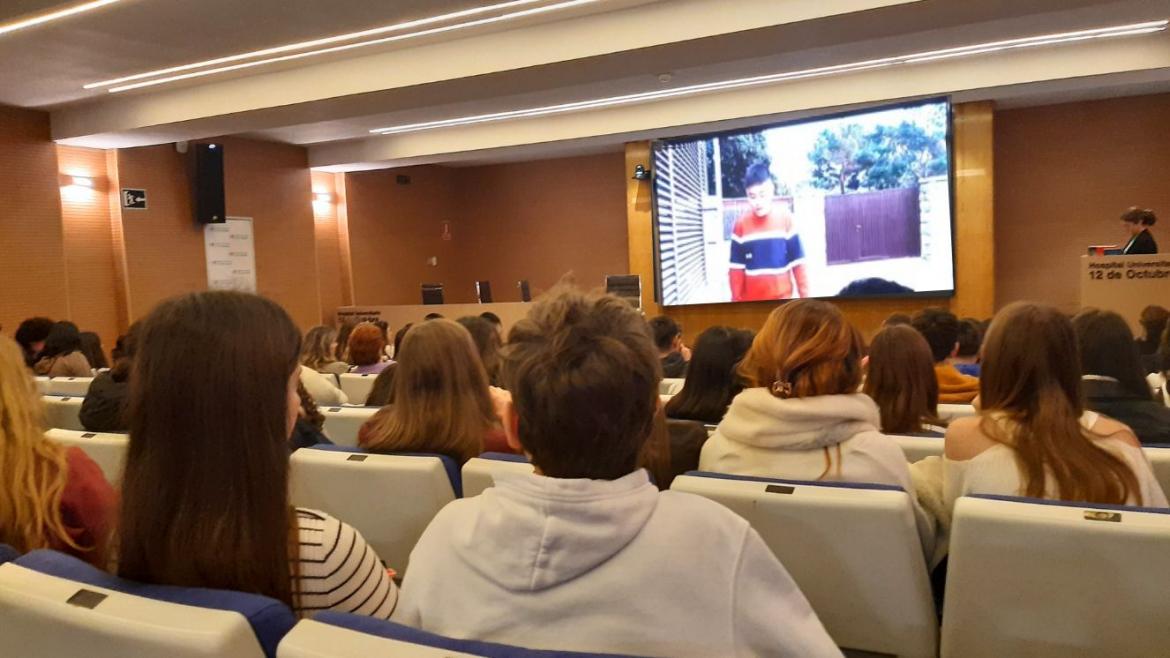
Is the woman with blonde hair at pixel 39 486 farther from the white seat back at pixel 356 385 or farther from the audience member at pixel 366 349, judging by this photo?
the audience member at pixel 366 349

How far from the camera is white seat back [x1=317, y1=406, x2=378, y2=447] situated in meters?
3.34

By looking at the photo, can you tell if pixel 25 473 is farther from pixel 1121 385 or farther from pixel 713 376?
pixel 1121 385

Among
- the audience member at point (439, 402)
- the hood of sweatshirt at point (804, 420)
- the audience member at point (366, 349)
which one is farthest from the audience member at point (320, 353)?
the hood of sweatshirt at point (804, 420)

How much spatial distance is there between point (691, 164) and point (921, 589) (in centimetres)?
899

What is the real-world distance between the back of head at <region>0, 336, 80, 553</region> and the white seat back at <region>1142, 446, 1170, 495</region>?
8.21 ft

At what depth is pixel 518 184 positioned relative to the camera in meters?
13.5

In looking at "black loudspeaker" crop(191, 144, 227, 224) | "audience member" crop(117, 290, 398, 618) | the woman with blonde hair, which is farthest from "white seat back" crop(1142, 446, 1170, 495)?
"black loudspeaker" crop(191, 144, 227, 224)

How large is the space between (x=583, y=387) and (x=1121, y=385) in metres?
2.19

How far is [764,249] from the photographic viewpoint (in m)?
9.88

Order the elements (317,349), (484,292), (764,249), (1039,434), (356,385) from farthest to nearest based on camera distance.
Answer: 1. (484,292)
2. (764,249)
3. (317,349)
4. (356,385)
5. (1039,434)

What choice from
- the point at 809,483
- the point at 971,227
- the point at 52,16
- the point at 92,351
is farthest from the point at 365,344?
the point at 971,227

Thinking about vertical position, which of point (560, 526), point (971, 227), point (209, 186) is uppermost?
point (209, 186)

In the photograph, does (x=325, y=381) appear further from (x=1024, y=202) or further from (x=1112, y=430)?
(x=1024, y=202)

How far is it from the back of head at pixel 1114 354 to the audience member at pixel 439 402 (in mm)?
1883
